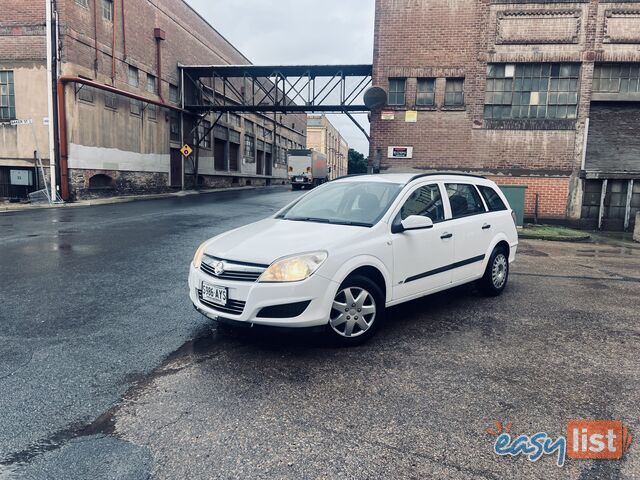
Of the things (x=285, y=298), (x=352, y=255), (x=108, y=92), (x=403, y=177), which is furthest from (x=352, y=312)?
(x=108, y=92)

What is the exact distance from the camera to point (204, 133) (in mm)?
33562

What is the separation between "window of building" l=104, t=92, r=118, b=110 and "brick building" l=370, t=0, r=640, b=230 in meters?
13.1

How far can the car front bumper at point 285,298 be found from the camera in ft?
12.8

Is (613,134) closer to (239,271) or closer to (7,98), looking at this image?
(239,271)

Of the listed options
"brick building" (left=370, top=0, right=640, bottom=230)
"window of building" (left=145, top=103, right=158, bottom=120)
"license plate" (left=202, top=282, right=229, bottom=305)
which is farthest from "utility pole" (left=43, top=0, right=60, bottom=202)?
"license plate" (left=202, top=282, right=229, bottom=305)

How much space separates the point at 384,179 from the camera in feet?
18.2

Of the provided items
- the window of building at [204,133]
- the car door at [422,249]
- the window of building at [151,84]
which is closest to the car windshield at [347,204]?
the car door at [422,249]

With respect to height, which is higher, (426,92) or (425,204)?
(426,92)

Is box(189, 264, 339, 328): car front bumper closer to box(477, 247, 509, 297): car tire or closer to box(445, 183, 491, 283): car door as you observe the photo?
box(445, 183, 491, 283): car door

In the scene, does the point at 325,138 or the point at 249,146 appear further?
the point at 325,138

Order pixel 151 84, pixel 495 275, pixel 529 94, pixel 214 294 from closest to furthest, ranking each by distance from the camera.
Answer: pixel 214 294
pixel 495 275
pixel 529 94
pixel 151 84

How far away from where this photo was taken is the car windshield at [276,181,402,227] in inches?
194

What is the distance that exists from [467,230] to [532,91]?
13.2 m

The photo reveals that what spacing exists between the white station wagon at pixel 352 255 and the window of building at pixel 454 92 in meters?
11.9
